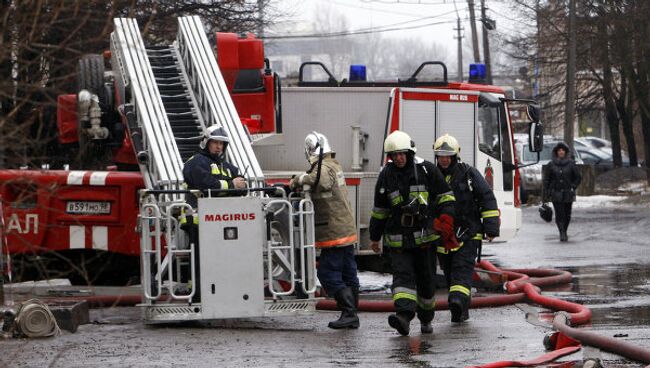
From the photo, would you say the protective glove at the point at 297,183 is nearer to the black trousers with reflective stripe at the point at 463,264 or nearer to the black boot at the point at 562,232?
the black trousers with reflective stripe at the point at 463,264

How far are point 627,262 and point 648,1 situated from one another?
21.8 metres

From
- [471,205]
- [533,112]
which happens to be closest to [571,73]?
[533,112]

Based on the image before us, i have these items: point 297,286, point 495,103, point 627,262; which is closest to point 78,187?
point 297,286

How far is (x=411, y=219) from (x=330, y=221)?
2.68 ft

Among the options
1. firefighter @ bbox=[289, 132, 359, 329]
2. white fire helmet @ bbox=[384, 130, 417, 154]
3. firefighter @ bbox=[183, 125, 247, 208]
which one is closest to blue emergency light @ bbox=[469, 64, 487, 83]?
firefighter @ bbox=[289, 132, 359, 329]

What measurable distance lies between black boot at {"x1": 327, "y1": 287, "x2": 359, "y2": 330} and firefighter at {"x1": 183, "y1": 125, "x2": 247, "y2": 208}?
4.04 feet

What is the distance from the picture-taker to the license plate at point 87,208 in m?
12.6

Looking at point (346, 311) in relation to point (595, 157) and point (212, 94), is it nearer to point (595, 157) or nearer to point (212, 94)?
point (212, 94)

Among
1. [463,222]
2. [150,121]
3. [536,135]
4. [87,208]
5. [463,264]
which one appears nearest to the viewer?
[463,264]

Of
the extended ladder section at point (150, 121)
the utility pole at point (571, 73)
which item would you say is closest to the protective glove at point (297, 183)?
the extended ladder section at point (150, 121)

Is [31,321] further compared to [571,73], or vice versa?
[571,73]

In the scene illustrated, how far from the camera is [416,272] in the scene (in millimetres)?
10344

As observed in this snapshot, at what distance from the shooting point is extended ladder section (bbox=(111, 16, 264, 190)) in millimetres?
11445

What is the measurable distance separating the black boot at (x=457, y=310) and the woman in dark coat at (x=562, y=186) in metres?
9.99
